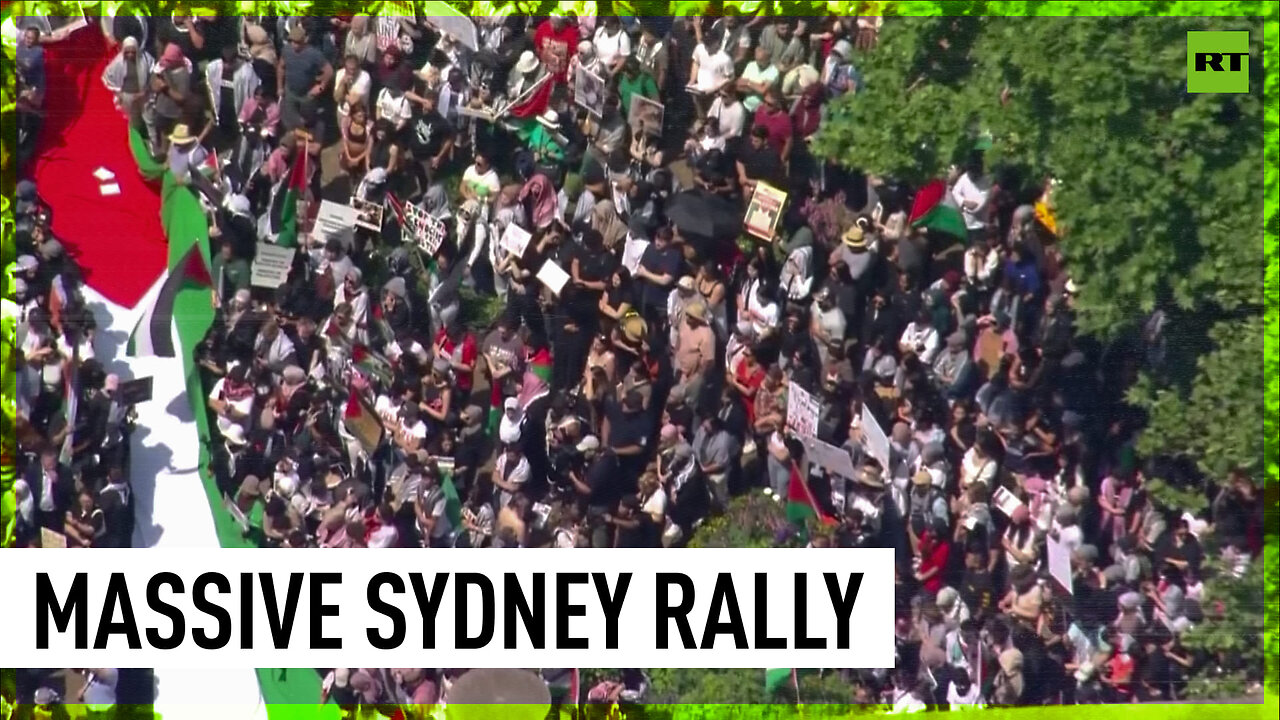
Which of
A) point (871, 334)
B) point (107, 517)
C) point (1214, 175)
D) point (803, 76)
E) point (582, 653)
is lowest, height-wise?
point (582, 653)

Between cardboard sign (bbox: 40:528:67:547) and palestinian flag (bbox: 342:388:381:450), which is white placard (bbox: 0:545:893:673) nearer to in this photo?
cardboard sign (bbox: 40:528:67:547)

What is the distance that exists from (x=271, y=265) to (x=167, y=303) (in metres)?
0.27

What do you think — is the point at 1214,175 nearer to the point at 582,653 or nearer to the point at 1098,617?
the point at 1098,617

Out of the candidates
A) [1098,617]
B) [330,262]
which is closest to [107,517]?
[330,262]

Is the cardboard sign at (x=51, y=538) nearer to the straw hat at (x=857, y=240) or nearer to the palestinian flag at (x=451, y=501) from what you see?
the palestinian flag at (x=451, y=501)

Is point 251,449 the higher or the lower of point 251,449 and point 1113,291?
the lower

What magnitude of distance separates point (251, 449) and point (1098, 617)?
2109mm

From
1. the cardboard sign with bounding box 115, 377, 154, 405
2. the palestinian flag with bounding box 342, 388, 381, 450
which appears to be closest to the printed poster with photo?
the palestinian flag with bounding box 342, 388, 381, 450

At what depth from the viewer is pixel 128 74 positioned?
155 inches

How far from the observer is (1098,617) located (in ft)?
13.2

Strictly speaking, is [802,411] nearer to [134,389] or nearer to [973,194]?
[973,194]

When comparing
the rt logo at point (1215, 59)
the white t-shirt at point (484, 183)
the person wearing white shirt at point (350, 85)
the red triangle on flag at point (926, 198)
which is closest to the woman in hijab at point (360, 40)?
the person wearing white shirt at point (350, 85)

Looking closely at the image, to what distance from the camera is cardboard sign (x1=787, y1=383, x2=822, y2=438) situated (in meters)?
3.94

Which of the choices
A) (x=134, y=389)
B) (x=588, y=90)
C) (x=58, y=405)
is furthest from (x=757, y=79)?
(x=58, y=405)
